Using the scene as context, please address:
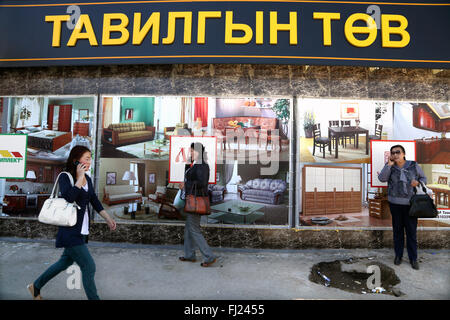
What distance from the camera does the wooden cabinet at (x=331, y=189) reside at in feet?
17.3

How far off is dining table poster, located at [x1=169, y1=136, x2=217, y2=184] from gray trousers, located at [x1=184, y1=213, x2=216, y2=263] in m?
1.23

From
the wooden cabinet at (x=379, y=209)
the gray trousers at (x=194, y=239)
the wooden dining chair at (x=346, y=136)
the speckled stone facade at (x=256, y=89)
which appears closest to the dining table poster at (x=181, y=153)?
the speckled stone facade at (x=256, y=89)

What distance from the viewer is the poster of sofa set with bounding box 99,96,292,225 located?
5266 mm

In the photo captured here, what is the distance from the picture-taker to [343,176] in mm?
5309

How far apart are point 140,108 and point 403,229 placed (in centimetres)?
584

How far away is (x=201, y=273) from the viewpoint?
398cm

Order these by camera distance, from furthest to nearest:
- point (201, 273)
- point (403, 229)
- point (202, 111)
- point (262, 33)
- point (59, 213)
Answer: point (202, 111), point (262, 33), point (403, 229), point (201, 273), point (59, 213)

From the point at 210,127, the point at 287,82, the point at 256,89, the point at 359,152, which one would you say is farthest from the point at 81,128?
the point at 359,152

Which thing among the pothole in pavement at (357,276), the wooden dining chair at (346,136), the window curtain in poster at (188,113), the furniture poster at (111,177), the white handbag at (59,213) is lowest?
the pothole in pavement at (357,276)

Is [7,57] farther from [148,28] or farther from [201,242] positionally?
[201,242]

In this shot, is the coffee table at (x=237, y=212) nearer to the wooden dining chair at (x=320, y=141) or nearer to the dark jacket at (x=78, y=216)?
the wooden dining chair at (x=320, y=141)

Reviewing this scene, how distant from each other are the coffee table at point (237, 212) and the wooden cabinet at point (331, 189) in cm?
111

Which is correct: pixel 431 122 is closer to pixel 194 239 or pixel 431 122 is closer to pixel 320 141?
pixel 320 141

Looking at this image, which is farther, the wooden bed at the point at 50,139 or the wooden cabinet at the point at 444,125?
the wooden bed at the point at 50,139
